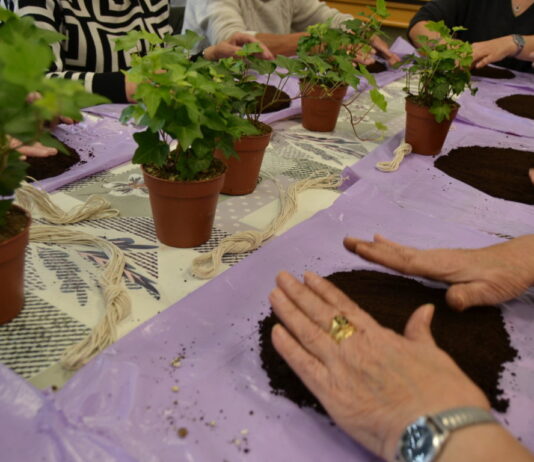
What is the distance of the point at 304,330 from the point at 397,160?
857mm

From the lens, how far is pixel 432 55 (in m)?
1.26

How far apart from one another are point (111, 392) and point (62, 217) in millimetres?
446

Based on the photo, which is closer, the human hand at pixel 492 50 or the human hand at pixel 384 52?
the human hand at pixel 492 50

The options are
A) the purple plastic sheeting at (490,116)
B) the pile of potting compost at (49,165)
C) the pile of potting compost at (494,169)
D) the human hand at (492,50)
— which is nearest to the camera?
the pile of potting compost at (49,165)

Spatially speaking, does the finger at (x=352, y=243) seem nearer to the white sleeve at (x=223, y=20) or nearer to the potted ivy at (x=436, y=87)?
the potted ivy at (x=436, y=87)

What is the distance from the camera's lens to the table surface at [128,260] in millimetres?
651

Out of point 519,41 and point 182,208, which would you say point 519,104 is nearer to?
point 519,41

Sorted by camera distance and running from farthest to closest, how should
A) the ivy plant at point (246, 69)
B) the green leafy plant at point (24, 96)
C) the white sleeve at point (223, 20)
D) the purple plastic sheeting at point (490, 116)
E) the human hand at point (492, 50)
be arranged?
the human hand at point (492, 50) → the white sleeve at point (223, 20) → the purple plastic sheeting at point (490, 116) → the ivy plant at point (246, 69) → the green leafy plant at point (24, 96)

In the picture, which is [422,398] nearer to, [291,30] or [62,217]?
[62,217]

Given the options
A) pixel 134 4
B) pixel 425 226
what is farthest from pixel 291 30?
pixel 425 226

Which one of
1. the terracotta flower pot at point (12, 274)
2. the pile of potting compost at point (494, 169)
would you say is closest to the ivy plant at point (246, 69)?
the terracotta flower pot at point (12, 274)

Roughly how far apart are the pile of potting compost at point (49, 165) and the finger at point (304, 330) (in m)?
0.68

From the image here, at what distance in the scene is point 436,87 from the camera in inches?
50.8

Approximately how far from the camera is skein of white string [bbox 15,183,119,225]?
90 centimetres
